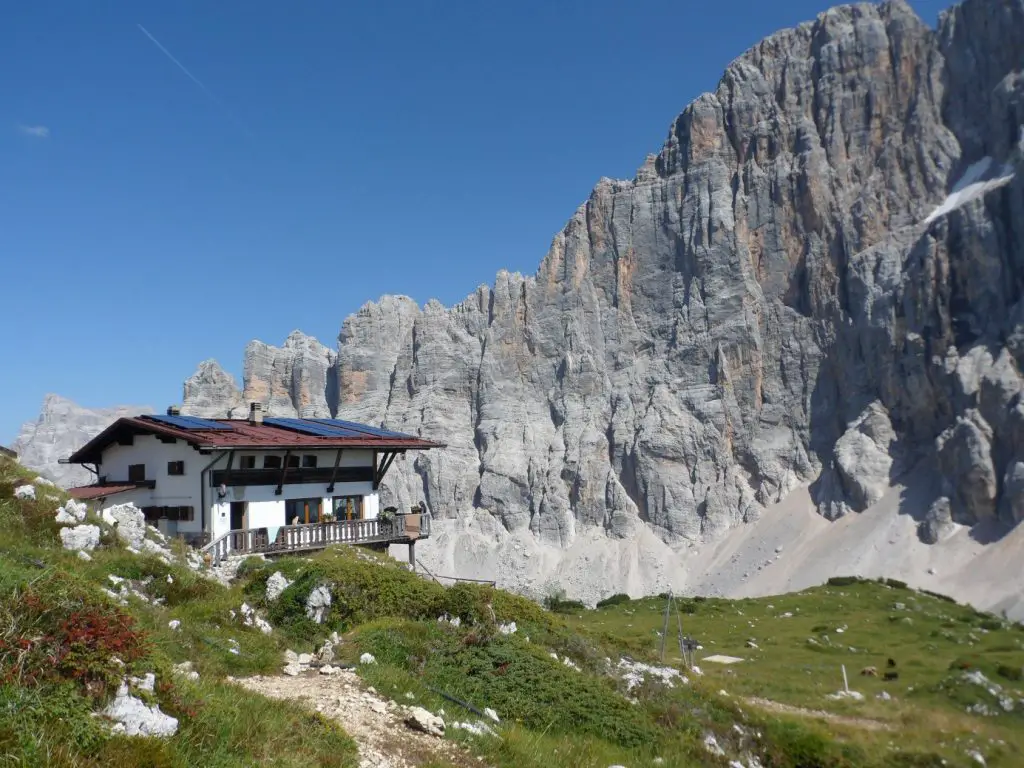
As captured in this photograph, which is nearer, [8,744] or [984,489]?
[8,744]

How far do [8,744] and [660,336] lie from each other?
110m

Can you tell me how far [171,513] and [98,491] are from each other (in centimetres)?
284

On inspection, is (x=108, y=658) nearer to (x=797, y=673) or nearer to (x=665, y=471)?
(x=797, y=673)

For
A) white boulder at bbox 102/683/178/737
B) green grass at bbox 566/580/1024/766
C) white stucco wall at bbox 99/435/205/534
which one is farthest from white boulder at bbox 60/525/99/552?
green grass at bbox 566/580/1024/766

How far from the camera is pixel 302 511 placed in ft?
106

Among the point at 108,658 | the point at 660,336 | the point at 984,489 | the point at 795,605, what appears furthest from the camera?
the point at 660,336

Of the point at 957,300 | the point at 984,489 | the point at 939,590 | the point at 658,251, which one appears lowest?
the point at 939,590

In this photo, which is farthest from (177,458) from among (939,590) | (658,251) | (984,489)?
(658,251)

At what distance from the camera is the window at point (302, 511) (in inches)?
1253

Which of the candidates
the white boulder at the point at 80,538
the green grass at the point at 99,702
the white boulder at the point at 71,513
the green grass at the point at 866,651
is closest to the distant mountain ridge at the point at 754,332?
the green grass at the point at 866,651

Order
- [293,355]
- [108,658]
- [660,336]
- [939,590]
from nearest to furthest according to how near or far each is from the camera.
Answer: [108,658], [939,590], [660,336], [293,355]

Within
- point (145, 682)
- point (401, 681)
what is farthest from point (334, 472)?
point (145, 682)

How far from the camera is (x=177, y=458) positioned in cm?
3020

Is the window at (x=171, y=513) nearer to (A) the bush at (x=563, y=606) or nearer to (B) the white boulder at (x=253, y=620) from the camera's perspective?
(B) the white boulder at (x=253, y=620)
